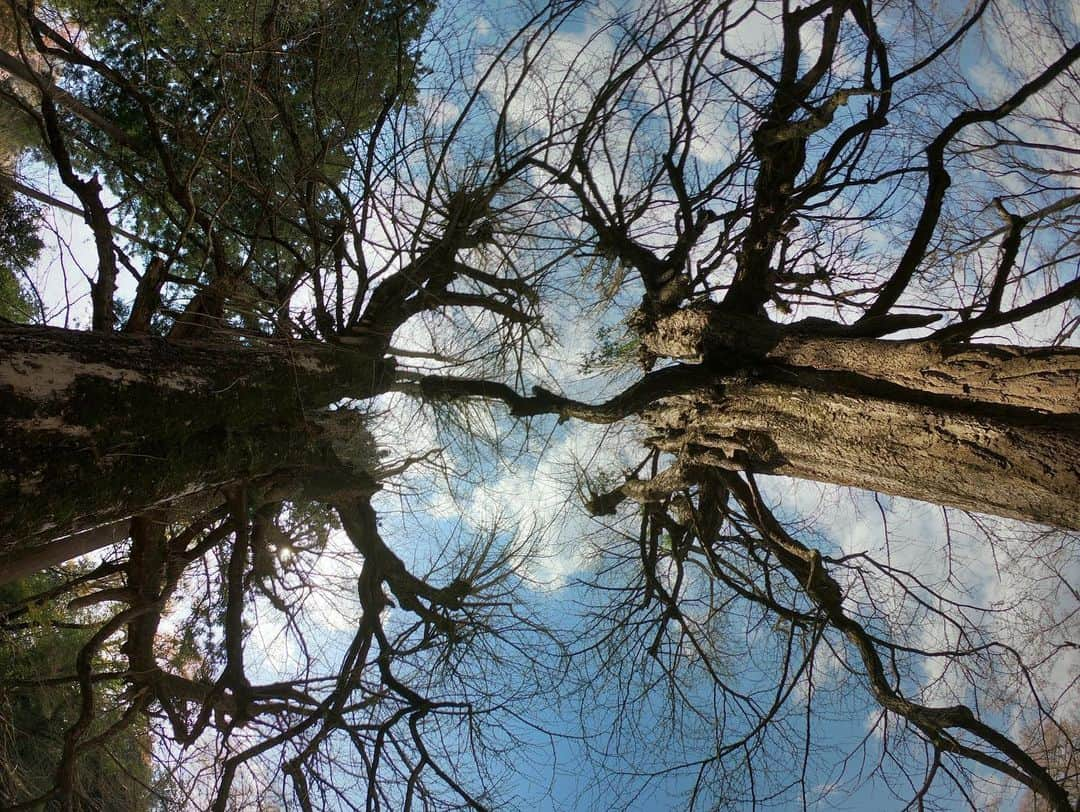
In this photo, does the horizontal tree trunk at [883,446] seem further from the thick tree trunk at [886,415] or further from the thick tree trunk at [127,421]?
the thick tree trunk at [127,421]

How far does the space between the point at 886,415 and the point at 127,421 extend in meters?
3.52

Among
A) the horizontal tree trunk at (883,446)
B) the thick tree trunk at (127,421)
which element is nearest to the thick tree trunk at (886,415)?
the horizontal tree trunk at (883,446)

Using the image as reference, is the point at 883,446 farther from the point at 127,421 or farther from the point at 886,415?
the point at 127,421

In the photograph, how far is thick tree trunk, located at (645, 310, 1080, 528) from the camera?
2617 mm

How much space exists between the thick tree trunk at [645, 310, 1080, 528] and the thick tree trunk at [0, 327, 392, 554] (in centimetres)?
261

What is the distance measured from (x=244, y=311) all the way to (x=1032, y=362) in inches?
Result: 157

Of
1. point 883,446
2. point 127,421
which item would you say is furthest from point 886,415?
point 127,421

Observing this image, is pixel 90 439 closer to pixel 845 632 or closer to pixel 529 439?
pixel 529 439

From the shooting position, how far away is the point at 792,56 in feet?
13.4

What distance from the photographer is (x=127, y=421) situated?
8.42 ft

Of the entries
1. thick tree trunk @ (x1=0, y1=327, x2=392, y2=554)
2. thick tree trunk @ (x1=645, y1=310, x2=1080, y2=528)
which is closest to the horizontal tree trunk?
thick tree trunk @ (x1=645, y1=310, x2=1080, y2=528)

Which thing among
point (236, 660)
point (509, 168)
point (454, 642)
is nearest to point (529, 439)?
point (454, 642)

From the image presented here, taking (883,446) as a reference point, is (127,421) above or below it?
below

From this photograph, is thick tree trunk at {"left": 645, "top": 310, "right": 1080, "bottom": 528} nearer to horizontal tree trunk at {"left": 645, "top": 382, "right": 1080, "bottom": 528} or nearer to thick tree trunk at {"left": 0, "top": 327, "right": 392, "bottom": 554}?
horizontal tree trunk at {"left": 645, "top": 382, "right": 1080, "bottom": 528}
